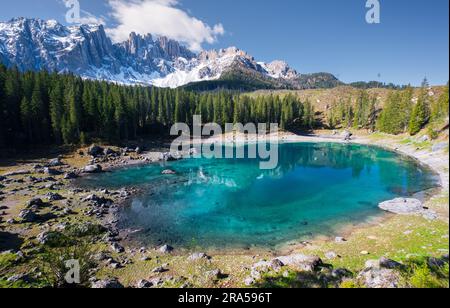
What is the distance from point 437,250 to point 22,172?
63052mm

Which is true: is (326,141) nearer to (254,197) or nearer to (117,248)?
(254,197)

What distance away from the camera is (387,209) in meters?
28.5

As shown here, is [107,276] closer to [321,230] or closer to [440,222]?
[321,230]

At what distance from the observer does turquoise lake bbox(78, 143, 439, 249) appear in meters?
24.8

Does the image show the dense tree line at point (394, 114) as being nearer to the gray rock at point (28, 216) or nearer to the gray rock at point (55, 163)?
the gray rock at point (28, 216)

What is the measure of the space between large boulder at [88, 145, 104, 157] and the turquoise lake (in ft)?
49.4

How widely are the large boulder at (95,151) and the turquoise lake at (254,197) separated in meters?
15.1

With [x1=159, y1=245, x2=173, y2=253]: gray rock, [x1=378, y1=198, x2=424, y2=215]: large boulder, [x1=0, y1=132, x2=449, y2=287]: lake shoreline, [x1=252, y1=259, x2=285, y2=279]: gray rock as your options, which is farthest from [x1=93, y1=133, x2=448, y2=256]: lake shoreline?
[x1=252, y1=259, x2=285, y2=279]: gray rock

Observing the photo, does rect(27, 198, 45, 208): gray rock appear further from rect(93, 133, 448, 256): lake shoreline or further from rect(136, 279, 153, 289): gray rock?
rect(136, 279, 153, 289): gray rock

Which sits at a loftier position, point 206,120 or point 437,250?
point 206,120
